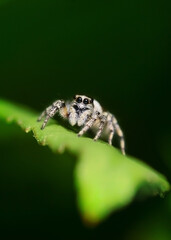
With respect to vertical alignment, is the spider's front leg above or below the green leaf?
below

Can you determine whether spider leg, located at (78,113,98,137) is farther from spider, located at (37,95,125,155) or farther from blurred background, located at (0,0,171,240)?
blurred background, located at (0,0,171,240)

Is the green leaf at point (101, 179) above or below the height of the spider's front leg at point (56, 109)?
above

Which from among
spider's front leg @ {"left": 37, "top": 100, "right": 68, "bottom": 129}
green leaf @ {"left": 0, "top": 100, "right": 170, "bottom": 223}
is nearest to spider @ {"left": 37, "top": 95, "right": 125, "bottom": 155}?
spider's front leg @ {"left": 37, "top": 100, "right": 68, "bottom": 129}

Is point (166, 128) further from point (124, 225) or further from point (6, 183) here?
point (6, 183)

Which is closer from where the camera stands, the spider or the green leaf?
the green leaf

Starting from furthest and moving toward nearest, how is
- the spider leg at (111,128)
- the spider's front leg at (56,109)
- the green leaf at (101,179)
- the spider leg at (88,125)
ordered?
the spider leg at (111,128), the spider's front leg at (56,109), the spider leg at (88,125), the green leaf at (101,179)

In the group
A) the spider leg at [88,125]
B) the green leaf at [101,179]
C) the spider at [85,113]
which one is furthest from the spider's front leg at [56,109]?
the green leaf at [101,179]

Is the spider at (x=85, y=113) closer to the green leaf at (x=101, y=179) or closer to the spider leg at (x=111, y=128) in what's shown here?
the spider leg at (x=111, y=128)

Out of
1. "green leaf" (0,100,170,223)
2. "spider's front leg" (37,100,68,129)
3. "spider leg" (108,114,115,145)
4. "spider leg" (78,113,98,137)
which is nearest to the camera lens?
"green leaf" (0,100,170,223)

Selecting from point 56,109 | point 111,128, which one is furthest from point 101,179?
point 111,128

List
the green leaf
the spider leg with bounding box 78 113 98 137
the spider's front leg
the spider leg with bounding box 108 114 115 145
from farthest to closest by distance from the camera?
the spider leg with bounding box 108 114 115 145
the spider's front leg
the spider leg with bounding box 78 113 98 137
the green leaf

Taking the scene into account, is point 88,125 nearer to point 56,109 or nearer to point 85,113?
point 56,109
